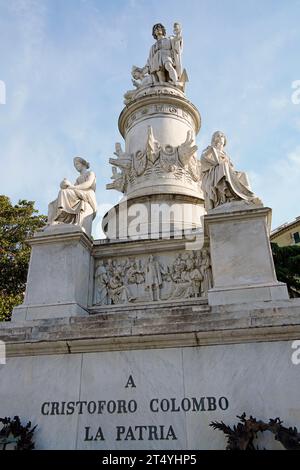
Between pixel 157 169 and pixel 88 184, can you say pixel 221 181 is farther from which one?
pixel 157 169

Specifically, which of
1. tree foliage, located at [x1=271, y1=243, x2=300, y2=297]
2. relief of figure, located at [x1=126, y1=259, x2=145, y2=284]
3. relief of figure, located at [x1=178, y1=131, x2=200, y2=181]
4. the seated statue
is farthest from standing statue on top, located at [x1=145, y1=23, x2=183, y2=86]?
tree foliage, located at [x1=271, y1=243, x2=300, y2=297]

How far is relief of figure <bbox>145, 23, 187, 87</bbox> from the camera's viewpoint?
14.7m

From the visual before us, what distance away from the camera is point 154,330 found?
6.50m

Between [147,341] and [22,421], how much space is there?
2358 mm

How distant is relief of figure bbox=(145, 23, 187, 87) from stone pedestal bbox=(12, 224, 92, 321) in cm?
847

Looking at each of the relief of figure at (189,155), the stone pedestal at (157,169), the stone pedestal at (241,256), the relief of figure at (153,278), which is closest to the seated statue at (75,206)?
the stone pedestal at (157,169)

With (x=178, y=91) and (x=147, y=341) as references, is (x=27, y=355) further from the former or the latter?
(x=178, y=91)

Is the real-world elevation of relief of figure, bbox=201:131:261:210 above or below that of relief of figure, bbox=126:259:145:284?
above

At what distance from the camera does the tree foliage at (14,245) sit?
69.9 ft

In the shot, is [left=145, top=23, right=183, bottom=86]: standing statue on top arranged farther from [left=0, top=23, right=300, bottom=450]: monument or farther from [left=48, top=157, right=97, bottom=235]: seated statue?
[left=48, top=157, right=97, bottom=235]: seated statue

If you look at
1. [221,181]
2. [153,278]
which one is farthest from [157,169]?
[153,278]
